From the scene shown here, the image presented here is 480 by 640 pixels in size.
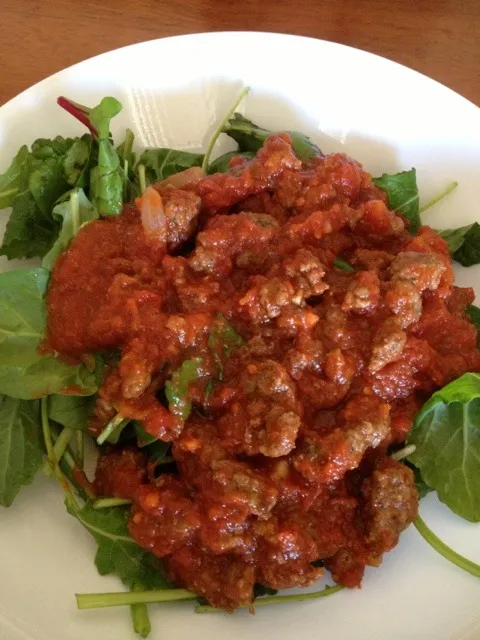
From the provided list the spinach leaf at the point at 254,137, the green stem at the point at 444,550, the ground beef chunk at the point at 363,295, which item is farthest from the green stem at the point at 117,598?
the spinach leaf at the point at 254,137

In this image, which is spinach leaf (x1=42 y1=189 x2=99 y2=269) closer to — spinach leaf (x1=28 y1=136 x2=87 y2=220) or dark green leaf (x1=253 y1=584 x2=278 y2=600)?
spinach leaf (x1=28 y1=136 x2=87 y2=220)

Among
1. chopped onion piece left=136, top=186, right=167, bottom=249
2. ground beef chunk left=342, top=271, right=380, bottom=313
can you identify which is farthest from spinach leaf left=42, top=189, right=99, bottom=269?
ground beef chunk left=342, top=271, right=380, bottom=313

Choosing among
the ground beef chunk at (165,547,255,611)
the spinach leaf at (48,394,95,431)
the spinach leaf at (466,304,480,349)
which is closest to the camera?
the ground beef chunk at (165,547,255,611)

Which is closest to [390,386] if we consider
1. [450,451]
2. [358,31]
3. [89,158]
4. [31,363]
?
[450,451]

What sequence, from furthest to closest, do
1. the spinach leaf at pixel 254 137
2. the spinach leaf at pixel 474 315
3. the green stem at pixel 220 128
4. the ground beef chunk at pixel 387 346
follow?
1. the green stem at pixel 220 128
2. the spinach leaf at pixel 254 137
3. the spinach leaf at pixel 474 315
4. the ground beef chunk at pixel 387 346

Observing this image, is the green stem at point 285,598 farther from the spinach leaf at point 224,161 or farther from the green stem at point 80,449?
the spinach leaf at point 224,161

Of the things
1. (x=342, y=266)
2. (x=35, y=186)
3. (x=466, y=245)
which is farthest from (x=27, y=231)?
(x=466, y=245)

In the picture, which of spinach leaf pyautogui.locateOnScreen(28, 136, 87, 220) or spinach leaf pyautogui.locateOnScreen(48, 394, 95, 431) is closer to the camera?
spinach leaf pyautogui.locateOnScreen(48, 394, 95, 431)
